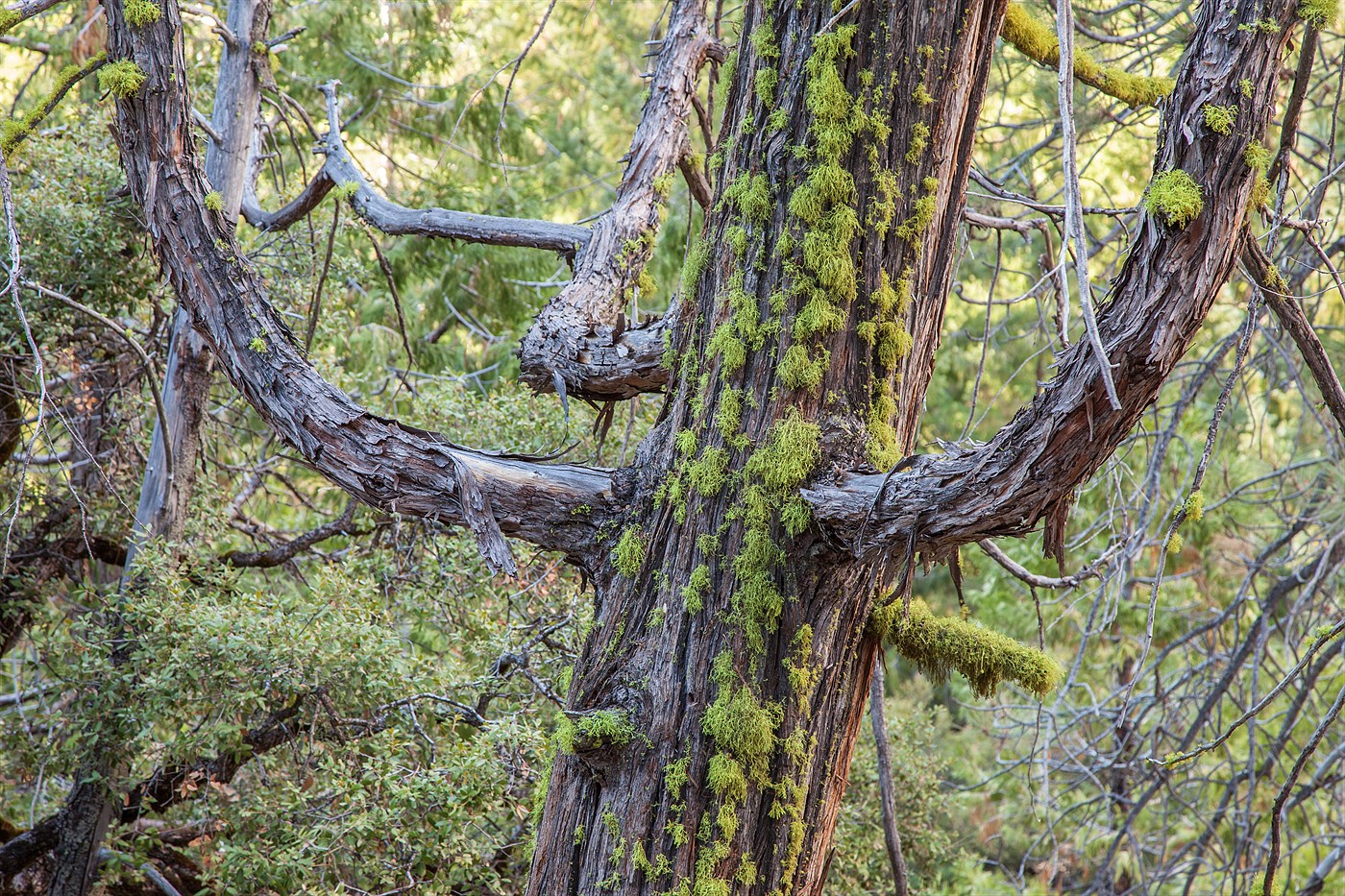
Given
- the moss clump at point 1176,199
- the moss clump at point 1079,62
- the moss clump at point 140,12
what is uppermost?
the moss clump at point 1079,62

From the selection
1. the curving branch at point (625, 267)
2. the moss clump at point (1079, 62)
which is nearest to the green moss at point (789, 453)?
the curving branch at point (625, 267)

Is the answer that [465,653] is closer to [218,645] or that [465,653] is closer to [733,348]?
[218,645]

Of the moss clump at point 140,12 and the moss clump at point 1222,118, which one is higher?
the moss clump at point 140,12

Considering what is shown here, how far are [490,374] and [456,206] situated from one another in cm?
116

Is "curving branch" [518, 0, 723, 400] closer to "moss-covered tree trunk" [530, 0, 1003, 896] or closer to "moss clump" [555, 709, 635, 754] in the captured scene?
"moss-covered tree trunk" [530, 0, 1003, 896]

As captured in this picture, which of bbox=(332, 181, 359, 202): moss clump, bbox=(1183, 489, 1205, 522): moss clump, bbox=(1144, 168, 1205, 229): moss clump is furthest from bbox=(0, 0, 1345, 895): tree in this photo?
bbox=(332, 181, 359, 202): moss clump

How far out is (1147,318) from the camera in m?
1.29

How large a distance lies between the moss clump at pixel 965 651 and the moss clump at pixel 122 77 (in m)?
1.69

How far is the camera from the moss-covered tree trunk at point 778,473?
1.72 meters

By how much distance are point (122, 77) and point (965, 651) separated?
6.22ft

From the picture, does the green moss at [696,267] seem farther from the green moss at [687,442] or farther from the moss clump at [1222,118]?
the moss clump at [1222,118]

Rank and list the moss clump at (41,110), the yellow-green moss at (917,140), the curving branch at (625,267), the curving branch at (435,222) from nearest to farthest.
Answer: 1. the yellow-green moss at (917,140)
2. the moss clump at (41,110)
3. the curving branch at (625,267)
4. the curving branch at (435,222)

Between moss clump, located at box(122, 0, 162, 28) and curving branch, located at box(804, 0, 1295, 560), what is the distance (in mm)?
1659

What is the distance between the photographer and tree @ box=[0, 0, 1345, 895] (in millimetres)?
1714
